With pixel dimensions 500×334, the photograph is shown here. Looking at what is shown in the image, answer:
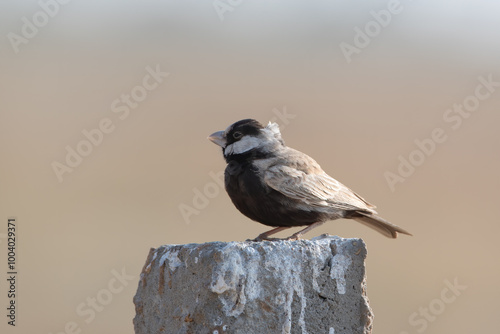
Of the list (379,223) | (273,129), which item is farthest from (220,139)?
(379,223)

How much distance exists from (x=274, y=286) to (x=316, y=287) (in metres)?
0.26

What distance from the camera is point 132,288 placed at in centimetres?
1234

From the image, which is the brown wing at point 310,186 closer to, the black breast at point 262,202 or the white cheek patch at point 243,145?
the black breast at point 262,202

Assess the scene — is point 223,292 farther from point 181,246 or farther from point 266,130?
point 266,130

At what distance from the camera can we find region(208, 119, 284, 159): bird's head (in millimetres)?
5953

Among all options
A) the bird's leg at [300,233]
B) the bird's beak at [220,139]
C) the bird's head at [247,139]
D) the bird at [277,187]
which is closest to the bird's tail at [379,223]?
the bird at [277,187]

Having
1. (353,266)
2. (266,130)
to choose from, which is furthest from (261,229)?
(353,266)

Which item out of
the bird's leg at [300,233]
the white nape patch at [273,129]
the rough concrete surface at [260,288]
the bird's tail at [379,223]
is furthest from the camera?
the white nape patch at [273,129]

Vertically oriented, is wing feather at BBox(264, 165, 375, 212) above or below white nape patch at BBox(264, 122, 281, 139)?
below

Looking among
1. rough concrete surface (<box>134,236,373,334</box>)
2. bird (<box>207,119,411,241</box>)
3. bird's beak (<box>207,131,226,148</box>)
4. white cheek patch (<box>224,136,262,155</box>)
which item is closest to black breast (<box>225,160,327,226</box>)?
bird (<box>207,119,411,241</box>)

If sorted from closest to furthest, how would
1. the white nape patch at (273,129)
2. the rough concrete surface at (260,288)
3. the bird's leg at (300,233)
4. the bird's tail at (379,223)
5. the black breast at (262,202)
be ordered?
the rough concrete surface at (260,288)
the bird's leg at (300,233)
the black breast at (262,202)
the bird's tail at (379,223)
the white nape patch at (273,129)

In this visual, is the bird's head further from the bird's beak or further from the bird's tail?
the bird's tail

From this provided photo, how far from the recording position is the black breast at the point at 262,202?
5539 mm

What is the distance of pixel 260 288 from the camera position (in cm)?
422
